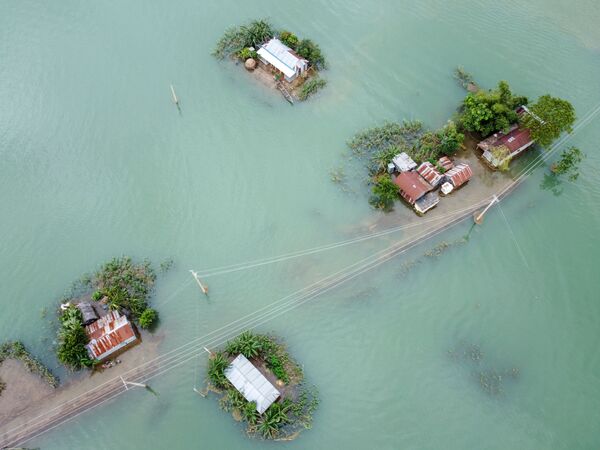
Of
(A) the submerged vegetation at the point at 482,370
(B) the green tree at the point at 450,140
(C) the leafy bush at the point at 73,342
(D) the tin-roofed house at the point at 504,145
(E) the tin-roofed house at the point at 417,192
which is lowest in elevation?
(C) the leafy bush at the point at 73,342

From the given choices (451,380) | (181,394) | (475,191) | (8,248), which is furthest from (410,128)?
(8,248)

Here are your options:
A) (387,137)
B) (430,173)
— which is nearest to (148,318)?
(430,173)

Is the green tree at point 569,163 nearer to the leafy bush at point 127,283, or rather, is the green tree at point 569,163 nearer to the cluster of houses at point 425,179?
the cluster of houses at point 425,179

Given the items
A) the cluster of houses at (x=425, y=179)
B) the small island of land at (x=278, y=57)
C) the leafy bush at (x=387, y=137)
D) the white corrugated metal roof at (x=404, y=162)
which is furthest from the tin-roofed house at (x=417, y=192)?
the small island of land at (x=278, y=57)

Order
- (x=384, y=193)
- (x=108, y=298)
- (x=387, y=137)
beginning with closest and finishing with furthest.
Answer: (x=108, y=298) < (x=384, y=193) < (x=387, y=137)

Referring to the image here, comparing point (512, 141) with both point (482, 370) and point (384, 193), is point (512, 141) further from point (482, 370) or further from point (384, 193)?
point (482, 370)

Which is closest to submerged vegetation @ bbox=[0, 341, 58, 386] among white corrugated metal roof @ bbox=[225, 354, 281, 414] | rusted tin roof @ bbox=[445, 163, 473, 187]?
white corrugated metal roof @ bbox=[225, 354, 281, 414]
